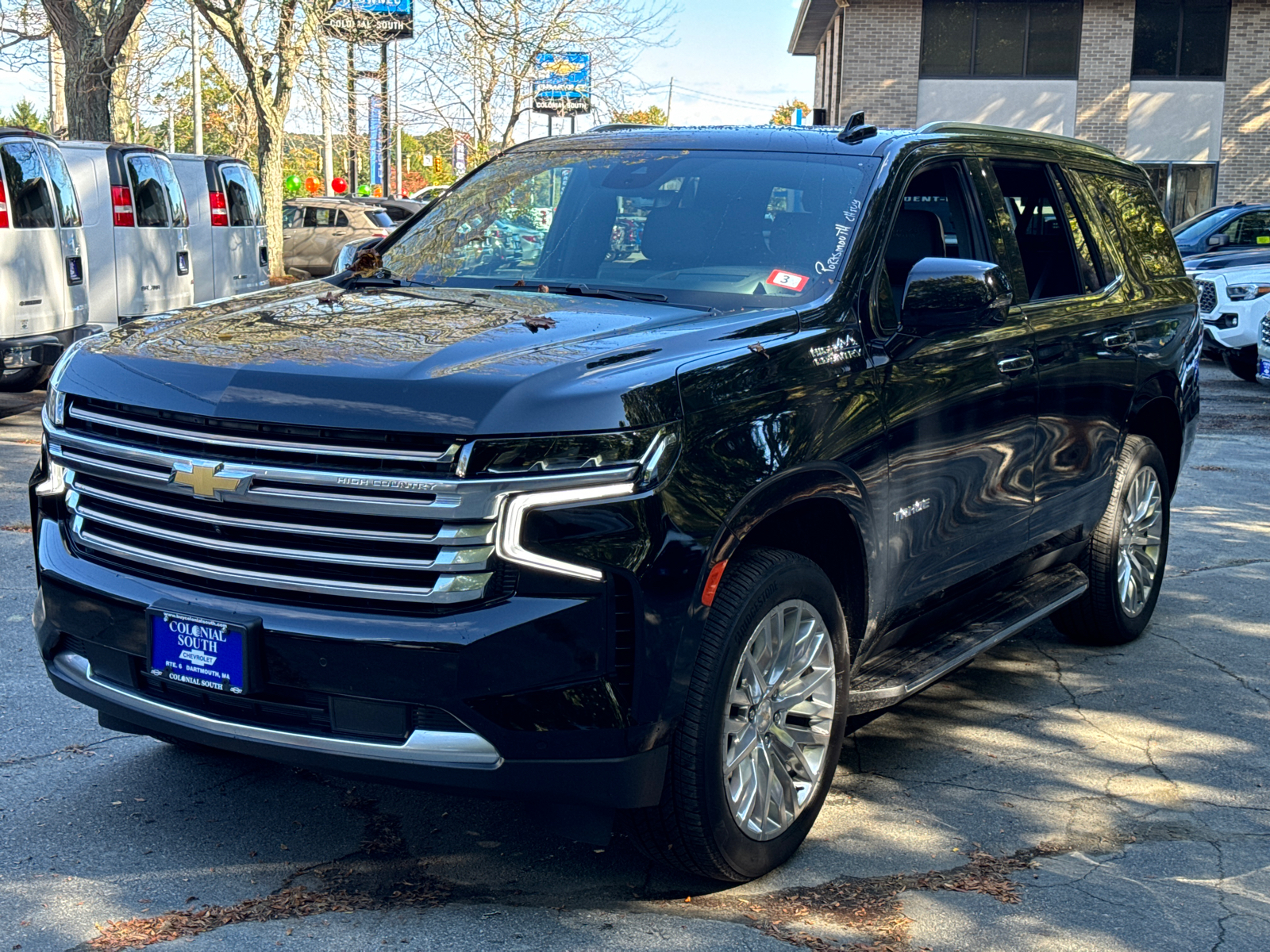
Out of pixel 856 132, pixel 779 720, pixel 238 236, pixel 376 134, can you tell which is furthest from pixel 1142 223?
pixel 376 134

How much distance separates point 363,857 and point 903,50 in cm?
3395

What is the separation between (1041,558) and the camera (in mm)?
5594

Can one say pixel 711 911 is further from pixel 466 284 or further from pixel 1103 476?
pixel 1103 476

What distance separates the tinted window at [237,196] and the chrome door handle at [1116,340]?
1328cm

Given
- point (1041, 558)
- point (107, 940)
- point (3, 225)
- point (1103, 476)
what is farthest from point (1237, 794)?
point (3, 225)

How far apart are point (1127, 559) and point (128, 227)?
37.7ft

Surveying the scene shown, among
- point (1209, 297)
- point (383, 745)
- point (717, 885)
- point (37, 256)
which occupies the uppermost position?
point (37, 256)

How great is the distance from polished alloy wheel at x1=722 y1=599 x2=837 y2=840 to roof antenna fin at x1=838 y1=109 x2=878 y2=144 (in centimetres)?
178

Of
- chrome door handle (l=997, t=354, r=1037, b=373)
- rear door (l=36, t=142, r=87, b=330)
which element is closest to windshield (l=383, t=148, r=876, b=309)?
chrome door handle (l=997, t=354, r=1037, b=373)

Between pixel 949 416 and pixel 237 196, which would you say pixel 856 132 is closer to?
pixel 949 416

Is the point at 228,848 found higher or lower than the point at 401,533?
lower

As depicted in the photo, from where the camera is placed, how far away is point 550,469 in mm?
3234

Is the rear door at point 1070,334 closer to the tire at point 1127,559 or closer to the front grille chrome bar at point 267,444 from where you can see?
the tire at point 1127,559

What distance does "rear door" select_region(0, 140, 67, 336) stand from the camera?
11711mm
